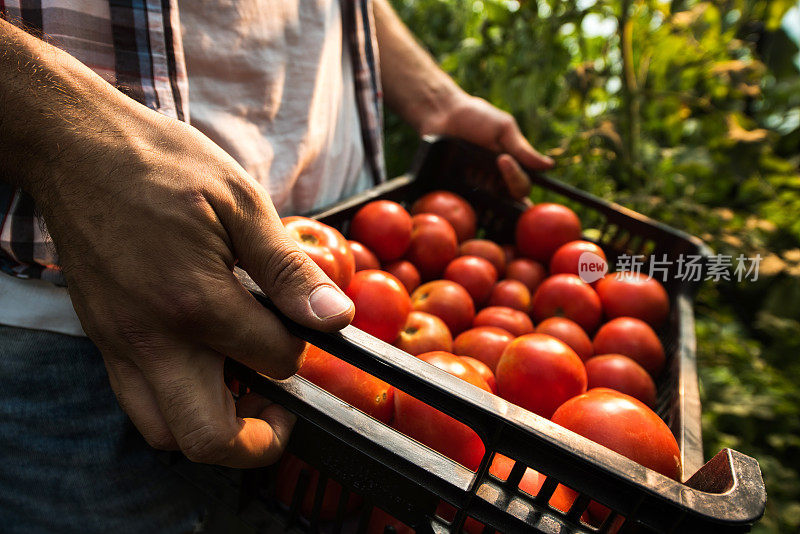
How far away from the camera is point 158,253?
2.12 ft


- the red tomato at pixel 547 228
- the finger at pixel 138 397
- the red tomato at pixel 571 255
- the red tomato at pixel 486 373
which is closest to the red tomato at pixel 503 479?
the red tomato at pixel 486 373

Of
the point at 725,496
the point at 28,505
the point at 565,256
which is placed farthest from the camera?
the point at 565,256

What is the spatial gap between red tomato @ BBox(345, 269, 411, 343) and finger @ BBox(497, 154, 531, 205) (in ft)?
2.49

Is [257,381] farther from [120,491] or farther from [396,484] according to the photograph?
[120,491]

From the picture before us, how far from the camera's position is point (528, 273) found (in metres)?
1.62

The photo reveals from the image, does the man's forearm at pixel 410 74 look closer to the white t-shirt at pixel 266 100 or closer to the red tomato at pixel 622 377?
the white t-shirt at pixel 266 100

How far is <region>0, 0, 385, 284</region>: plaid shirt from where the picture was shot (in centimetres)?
83

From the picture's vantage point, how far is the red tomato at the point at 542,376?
3.32ft

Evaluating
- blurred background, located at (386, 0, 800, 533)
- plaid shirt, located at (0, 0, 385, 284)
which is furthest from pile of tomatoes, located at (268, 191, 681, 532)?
blurred background, located at (386, 0, 800, 533)

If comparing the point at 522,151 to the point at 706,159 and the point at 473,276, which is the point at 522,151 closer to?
the point at 473,276

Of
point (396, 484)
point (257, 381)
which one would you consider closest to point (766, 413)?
point (396, 484)

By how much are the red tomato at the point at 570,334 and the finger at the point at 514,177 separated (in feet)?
1.87

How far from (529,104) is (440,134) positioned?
699 mm

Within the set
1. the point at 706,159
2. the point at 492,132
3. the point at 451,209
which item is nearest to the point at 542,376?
the point at 451,209
